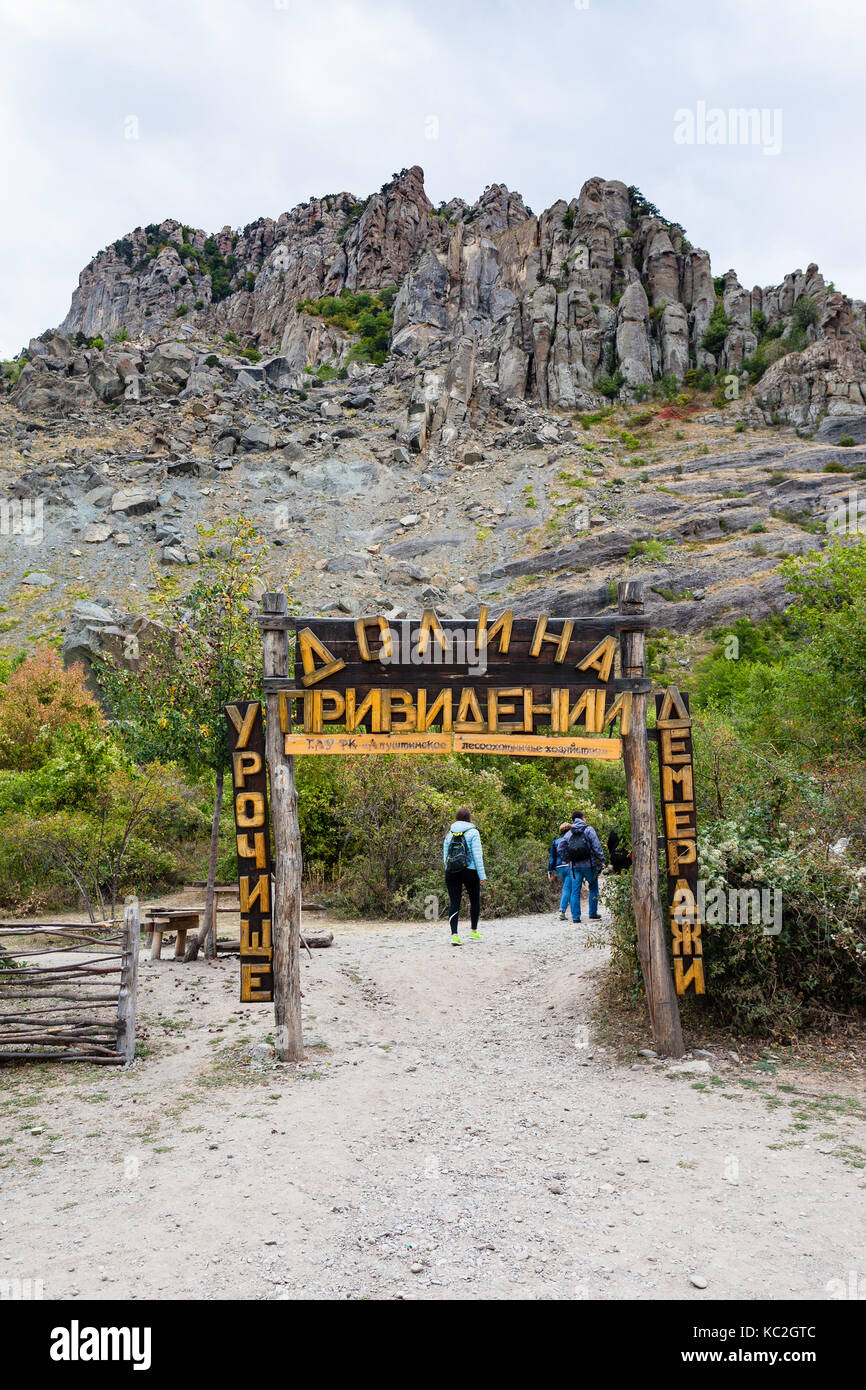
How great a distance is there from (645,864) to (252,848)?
3381mm

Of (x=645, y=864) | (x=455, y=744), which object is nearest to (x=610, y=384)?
(x=455, y=744)

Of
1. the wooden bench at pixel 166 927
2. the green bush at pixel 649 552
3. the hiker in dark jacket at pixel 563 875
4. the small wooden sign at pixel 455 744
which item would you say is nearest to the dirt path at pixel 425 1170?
the small wooden sign at pixel 455 744

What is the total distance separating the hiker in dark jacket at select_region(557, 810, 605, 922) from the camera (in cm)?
1218

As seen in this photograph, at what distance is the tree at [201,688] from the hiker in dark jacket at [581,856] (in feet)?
17.2

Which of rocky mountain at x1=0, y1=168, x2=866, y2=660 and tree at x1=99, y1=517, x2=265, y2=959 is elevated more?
rocky mountain at x1=0, y1=168, x2=866, y2=660

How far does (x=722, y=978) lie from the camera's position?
6.72 m

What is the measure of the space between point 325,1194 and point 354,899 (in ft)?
34.9

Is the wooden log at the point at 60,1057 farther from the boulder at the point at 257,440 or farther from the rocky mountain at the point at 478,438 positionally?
the boulder at the point at 257,440

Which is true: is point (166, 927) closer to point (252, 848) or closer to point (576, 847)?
point (252, 848)

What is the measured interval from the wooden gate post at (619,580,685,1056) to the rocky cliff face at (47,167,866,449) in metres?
50.0

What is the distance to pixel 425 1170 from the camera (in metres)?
4.59

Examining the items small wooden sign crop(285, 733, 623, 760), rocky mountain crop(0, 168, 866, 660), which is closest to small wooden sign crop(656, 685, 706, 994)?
small wooden sign crop(285, 733, 623, 760)

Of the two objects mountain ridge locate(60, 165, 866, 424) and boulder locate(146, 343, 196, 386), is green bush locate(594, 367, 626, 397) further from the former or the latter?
boulder locate(146, 343, 196, 386)

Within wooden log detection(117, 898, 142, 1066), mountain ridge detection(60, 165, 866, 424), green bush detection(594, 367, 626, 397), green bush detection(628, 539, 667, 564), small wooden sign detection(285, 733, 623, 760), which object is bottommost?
wooden log detection(117, 898, 142, 1066)
